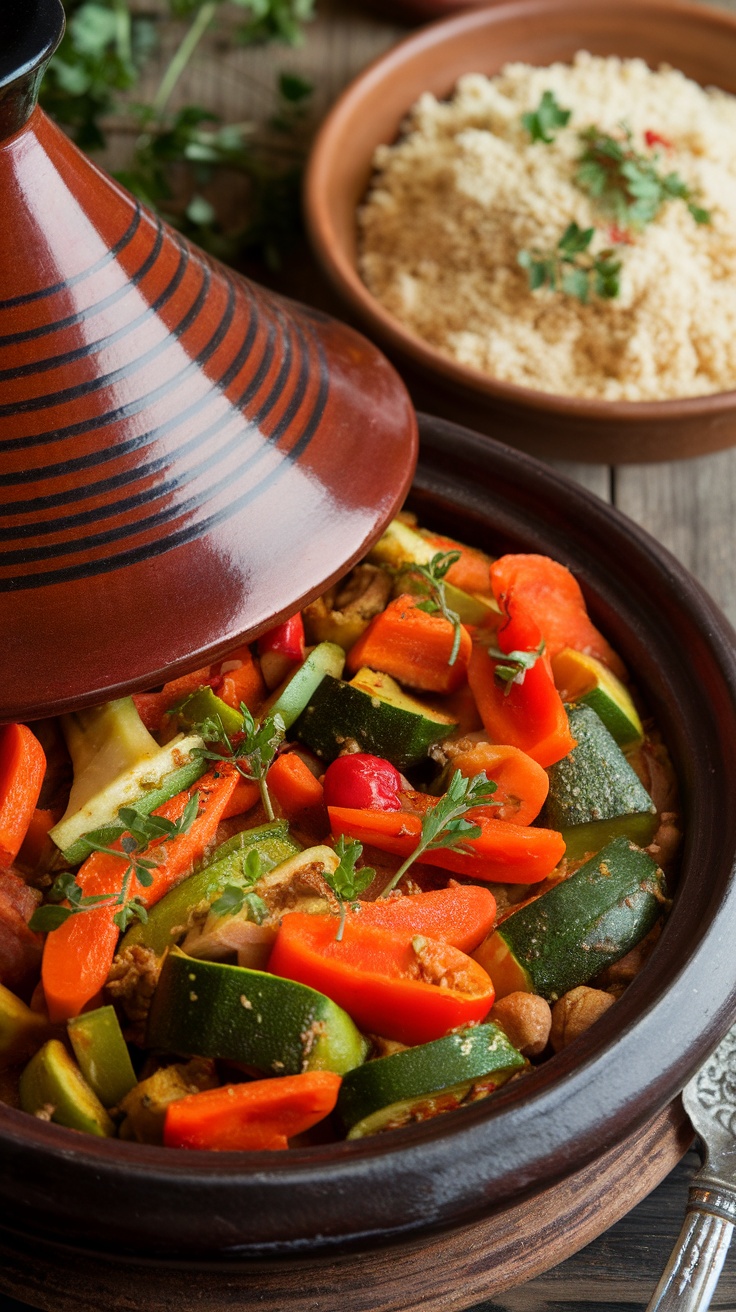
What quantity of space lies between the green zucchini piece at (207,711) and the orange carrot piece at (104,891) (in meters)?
0.07

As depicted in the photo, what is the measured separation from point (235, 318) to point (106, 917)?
829 mm

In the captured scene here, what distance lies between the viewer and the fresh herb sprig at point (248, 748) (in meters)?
1.61

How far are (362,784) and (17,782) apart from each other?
0.45m

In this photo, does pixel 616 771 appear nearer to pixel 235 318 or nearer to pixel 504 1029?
pixel 504 1029

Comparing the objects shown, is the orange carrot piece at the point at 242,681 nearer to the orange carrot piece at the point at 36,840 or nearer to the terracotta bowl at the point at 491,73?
the orange carrot piece at the point at 36,840

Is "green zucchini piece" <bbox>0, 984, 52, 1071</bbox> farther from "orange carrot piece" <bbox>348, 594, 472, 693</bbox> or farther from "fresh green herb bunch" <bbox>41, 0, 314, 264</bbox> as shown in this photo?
"fresh green herb bunch" <bbox>41, 0, 314, 264</bbox>

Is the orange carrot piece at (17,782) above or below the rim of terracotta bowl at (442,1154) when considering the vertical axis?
above

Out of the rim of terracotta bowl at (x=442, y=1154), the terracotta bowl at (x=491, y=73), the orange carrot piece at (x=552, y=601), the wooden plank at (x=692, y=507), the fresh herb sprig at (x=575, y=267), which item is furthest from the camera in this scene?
the wooden plank at (x=692, y=507)

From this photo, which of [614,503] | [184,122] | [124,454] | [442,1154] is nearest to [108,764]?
[124,454]

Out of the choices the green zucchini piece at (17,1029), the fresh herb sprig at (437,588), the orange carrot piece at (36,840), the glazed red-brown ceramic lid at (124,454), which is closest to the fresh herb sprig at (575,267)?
the fresh herb sprig at (437,588)

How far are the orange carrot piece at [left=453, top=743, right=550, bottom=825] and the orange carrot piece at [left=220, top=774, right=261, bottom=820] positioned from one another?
31 cm

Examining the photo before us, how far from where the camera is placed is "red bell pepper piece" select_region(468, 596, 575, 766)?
67.1 inches

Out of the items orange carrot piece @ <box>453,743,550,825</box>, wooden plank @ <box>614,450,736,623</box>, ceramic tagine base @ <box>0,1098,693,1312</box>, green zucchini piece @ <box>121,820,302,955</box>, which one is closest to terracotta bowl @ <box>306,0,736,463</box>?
wooden plank @ <box>614,450,736,623</box>

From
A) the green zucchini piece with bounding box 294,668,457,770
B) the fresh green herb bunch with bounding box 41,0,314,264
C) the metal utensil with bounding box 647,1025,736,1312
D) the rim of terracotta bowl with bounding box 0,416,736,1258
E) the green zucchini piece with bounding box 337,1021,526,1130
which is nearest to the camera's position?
the rim of terracotta bowl with bounding box 0,416,736,1258
